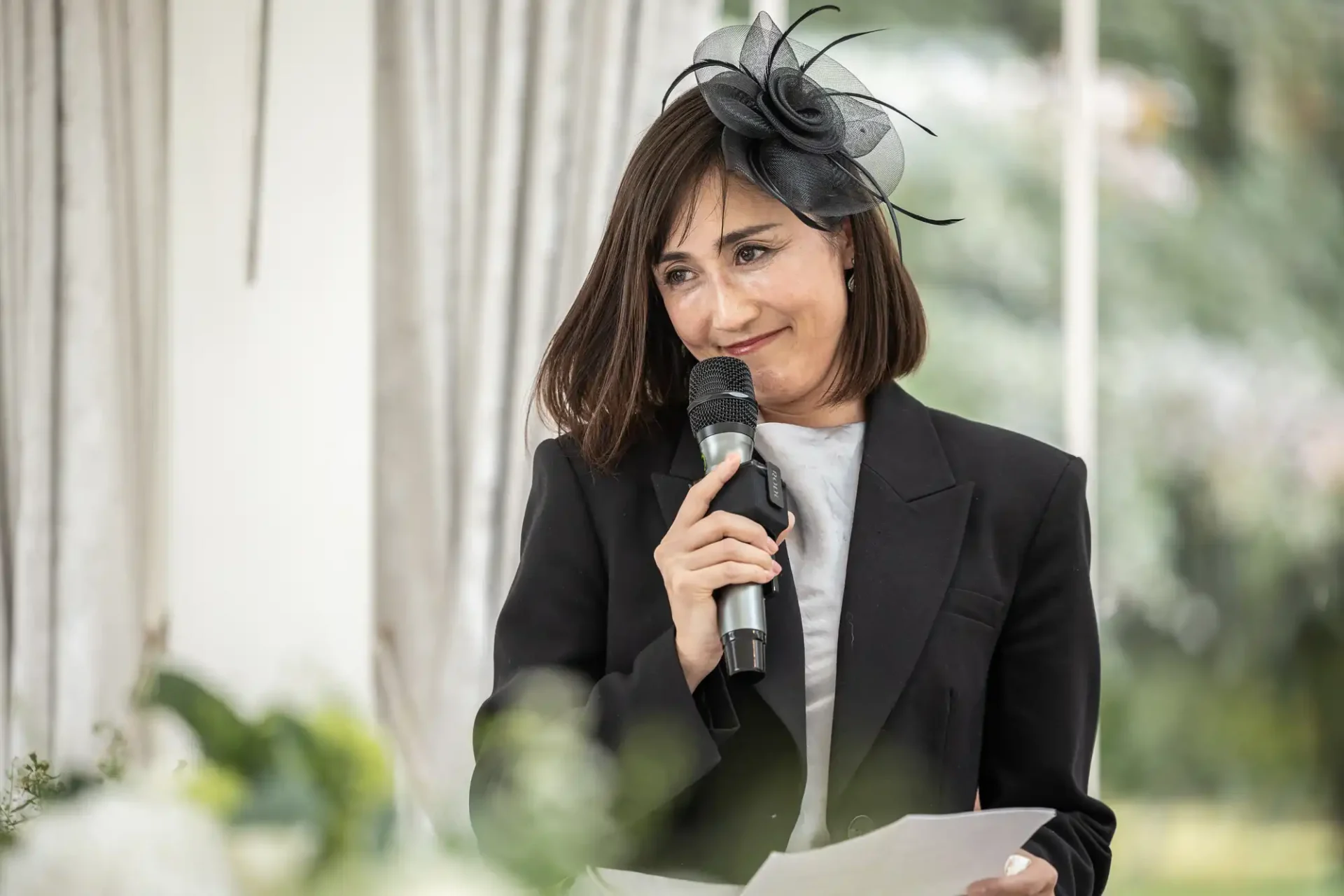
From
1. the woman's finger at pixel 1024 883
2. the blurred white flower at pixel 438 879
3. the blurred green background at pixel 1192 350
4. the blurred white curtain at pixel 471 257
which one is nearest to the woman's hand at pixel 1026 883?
the woman's finger at pixel 1024 883

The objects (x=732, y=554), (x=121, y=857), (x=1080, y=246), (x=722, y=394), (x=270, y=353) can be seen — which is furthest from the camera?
(x=1080, y=246)

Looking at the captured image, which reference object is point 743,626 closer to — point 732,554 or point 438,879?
point 732,554

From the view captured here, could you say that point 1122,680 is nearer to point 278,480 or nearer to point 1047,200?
point 1047,200

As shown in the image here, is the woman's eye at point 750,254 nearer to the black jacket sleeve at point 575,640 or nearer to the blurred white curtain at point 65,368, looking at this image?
the black jacket sleeve at point 575,640

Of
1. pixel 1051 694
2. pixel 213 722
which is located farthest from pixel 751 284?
pixel 213 722

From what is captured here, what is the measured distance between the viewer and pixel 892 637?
1509mm

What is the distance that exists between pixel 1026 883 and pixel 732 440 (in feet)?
1.78

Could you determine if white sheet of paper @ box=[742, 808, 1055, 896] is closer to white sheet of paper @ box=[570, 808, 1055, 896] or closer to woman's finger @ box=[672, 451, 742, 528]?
white sheet of paper @ box=[570, 808, 1055, 896]

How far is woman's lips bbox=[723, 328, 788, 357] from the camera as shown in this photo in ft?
5.16

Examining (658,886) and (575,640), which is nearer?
(658,886)

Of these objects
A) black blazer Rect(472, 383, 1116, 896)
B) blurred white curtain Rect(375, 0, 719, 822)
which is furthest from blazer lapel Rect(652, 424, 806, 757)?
blurred white curtain Rect(375, 0, 719, 822)

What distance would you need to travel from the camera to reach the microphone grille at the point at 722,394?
52.7 inches


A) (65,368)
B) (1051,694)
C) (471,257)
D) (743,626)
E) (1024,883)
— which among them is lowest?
(1024,883)

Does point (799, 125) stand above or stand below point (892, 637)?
above
